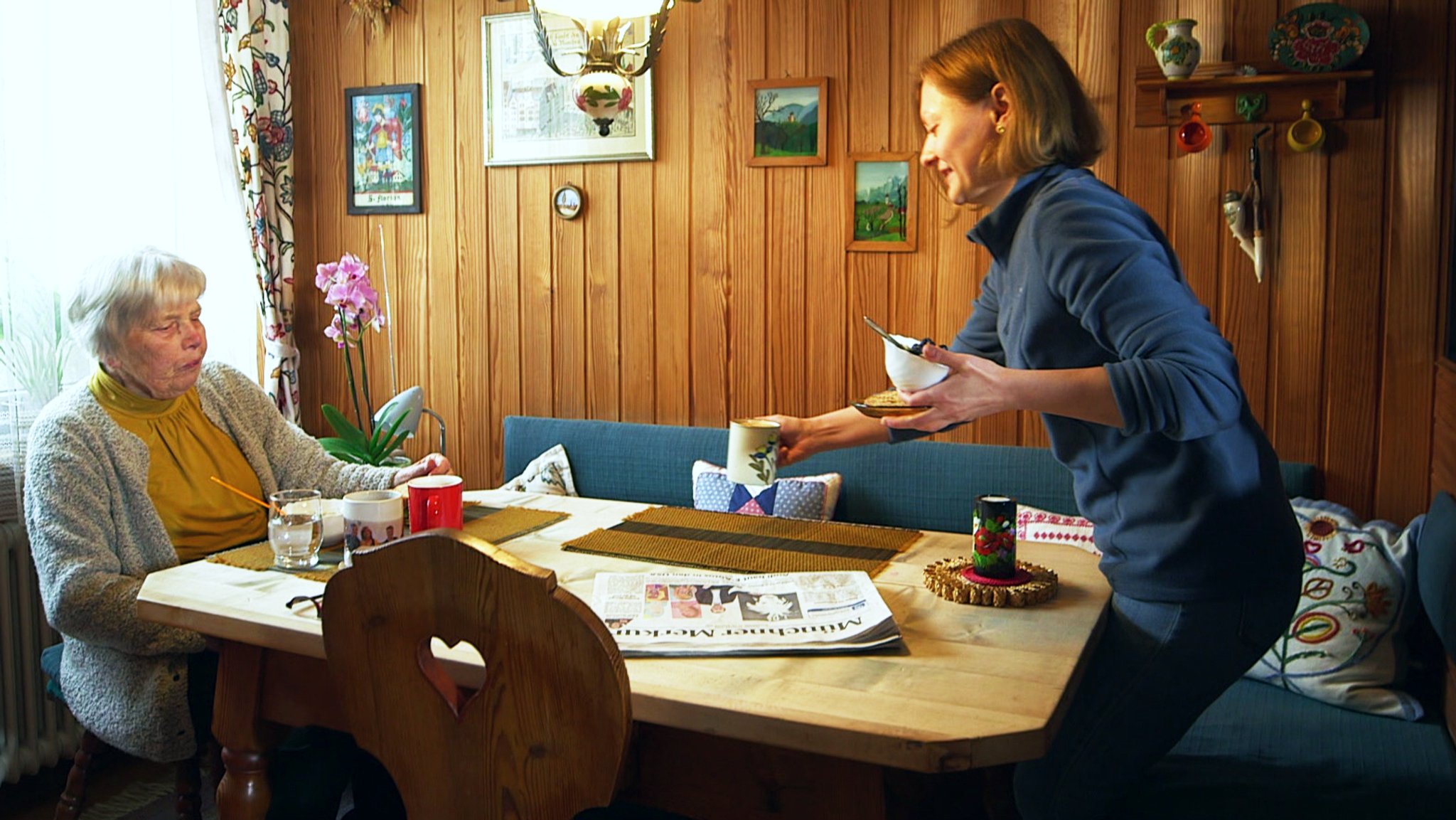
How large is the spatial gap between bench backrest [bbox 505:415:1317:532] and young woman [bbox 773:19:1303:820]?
1211 millimetres

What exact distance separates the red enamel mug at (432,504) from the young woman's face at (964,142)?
0.98m

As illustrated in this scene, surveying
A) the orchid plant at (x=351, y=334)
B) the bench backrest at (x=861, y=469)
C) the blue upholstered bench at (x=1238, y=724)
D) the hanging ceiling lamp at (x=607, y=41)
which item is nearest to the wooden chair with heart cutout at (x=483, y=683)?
the blue upholstered bench at (x=1238, y=724)

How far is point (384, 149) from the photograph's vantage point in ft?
11.9

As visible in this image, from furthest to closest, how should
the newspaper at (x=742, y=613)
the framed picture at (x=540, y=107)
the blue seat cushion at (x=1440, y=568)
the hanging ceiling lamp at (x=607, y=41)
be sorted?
the framed picture at (x=540, y=107)
the hanging ceiling lamp at (x=607, y=41)
the blue seat cushion at (x=1440, y=568)
the newspaper at (x=742, y=613)

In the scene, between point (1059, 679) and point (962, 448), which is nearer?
point (1059, 679)

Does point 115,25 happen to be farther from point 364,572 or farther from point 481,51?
point 364,572

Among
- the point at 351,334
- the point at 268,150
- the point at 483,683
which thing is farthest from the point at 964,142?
the point at 268,150

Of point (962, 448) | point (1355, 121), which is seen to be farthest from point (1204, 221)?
point (962, 448)

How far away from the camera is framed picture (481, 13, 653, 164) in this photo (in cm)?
324

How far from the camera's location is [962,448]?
2869mm

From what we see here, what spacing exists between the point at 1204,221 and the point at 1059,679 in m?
1.74

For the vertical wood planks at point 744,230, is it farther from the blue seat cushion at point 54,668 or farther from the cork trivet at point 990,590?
the blue seat cushion at point 54,668

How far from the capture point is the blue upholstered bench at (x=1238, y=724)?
5.96ft

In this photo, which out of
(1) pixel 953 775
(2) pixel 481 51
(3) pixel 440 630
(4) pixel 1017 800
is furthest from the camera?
(2) pixel 481 51
